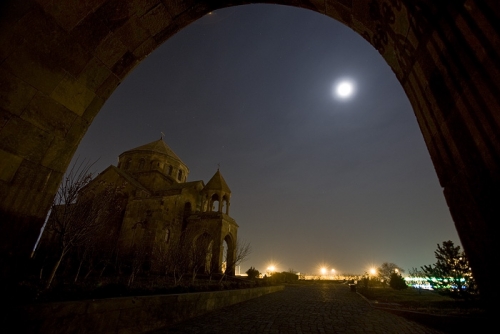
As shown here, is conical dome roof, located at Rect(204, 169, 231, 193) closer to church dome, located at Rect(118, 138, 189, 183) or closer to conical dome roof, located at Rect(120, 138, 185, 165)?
church dome, located at Rect(118, 138, 189, 183)

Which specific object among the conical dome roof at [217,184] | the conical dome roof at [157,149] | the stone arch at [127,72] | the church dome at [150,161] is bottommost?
the stone arch at [127,72]

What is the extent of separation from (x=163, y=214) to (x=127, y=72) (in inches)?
741

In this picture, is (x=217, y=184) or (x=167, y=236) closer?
(x=167, y=236)

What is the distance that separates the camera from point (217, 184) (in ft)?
81.2

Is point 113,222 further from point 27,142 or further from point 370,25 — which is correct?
point 370,25

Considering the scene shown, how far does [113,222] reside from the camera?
20.8m

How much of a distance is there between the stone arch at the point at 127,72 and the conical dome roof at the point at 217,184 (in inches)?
865

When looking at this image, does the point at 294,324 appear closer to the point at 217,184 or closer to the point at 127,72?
the point at 127,72

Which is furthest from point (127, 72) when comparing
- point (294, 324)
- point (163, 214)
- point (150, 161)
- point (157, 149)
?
point (157, 149)

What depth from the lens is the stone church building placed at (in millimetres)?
18594

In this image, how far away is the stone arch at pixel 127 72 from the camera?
4.69ft

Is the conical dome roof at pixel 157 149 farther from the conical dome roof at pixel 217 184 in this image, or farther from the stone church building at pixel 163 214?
the conical dome roof at pixel 217 184

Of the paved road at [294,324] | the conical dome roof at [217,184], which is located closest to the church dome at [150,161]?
the conical dome roof at [217,184]

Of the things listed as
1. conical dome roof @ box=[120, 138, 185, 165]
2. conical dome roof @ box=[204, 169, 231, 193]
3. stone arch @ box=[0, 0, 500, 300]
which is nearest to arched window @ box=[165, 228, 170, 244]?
conical dome roof @ box=[204, 169, 231, 193]
